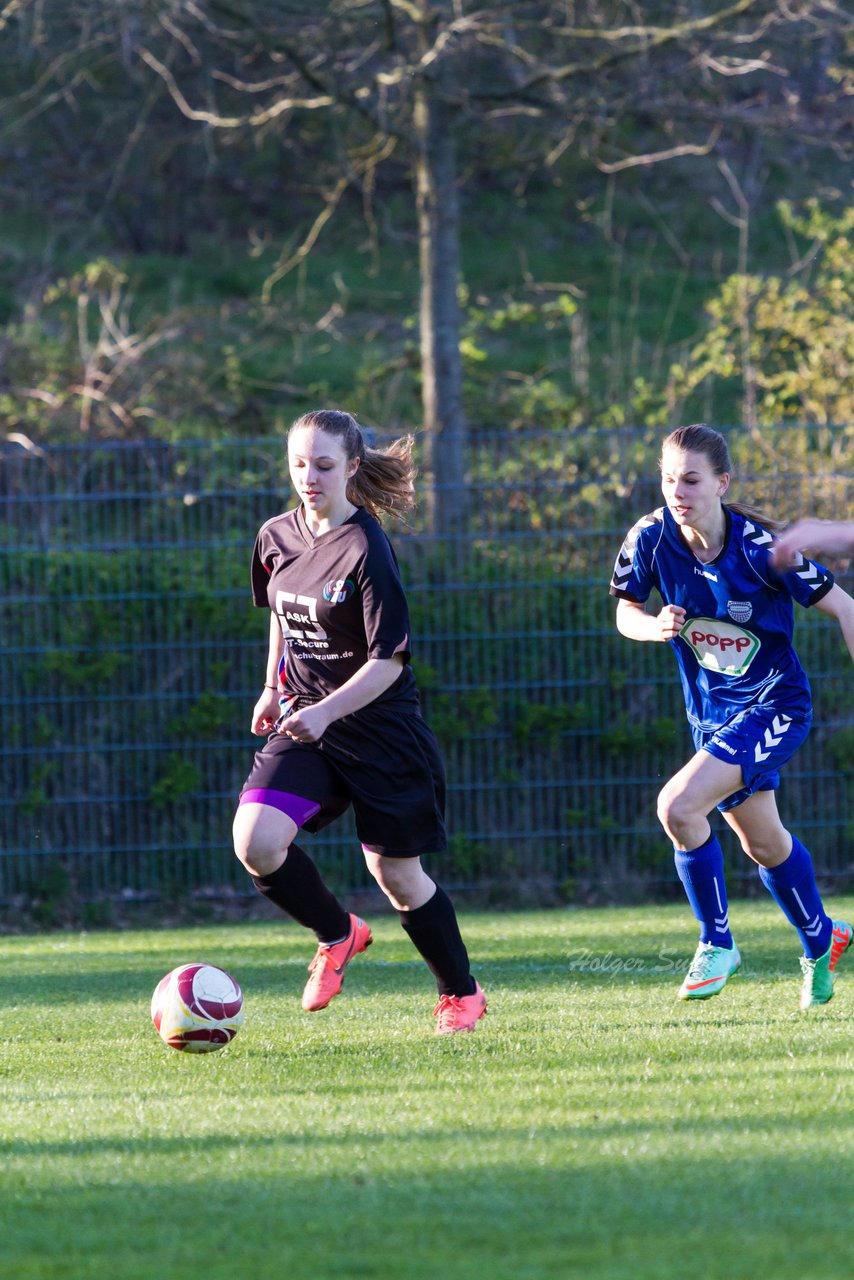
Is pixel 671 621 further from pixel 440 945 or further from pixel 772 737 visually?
pixel 440 945

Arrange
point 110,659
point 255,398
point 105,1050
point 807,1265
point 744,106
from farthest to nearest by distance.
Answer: point 255,398, point 744,106, point 110,659, point 105,1050, point 807,1265

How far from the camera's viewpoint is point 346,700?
16.0 ft

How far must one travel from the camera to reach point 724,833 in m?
9.97

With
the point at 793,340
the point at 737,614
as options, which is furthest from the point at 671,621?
the point at 793,340

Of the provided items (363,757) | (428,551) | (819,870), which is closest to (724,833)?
(819,870)

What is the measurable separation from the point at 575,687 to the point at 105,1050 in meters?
5.35

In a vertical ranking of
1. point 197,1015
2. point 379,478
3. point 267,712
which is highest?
point 379,478

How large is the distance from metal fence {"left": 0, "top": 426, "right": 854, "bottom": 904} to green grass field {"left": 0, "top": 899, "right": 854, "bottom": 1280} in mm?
3514

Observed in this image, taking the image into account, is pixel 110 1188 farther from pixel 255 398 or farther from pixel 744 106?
pixel 255 398

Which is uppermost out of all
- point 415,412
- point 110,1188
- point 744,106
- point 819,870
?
point 744,106

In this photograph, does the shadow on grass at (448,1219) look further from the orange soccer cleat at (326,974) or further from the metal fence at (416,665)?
the metal fence at (416,665)

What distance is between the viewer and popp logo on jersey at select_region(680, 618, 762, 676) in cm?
545

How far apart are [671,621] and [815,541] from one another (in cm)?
65

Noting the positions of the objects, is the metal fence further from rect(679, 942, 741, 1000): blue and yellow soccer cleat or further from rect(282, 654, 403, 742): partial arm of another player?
rect(282, 654, 403, 742): partial arm of another player
